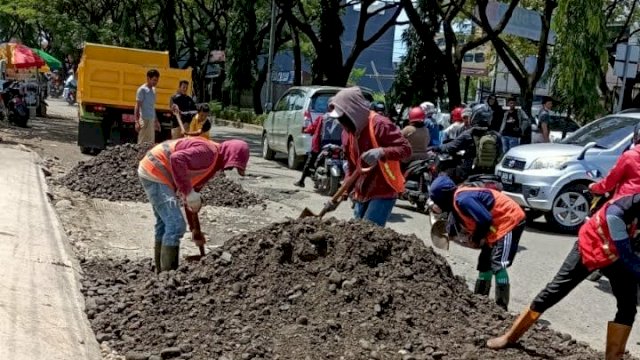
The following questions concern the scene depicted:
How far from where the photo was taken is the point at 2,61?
2145 cm

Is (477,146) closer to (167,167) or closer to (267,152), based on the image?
(167,167)

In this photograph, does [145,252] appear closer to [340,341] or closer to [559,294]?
[340,341]

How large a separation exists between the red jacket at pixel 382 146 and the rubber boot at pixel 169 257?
1537mm

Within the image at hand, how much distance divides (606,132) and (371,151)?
684cm

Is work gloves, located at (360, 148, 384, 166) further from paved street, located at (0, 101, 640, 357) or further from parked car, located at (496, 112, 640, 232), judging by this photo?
parked car, located at (496, 112, 640, 232)

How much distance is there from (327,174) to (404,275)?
7276 millimetres

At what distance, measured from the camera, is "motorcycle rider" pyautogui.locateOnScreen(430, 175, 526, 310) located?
5766 millimetres

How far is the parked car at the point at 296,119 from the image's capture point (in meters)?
15.2

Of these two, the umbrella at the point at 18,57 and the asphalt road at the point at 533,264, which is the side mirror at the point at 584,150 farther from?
the umbrella at the point at 18,57

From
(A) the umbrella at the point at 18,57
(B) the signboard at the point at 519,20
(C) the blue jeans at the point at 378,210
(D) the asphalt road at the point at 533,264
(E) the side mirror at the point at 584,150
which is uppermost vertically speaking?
(B) the signboard at the point at 519,20

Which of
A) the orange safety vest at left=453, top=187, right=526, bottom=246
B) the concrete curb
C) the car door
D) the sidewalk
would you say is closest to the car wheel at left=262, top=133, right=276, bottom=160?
the car door

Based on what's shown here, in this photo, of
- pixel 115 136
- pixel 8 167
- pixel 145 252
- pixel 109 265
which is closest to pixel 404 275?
pixel 109 265

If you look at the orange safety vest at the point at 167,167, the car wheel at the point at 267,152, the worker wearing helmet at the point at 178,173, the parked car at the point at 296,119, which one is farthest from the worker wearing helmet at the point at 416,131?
the car wheel at the point at 267,152

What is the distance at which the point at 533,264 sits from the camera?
29.1 feet
